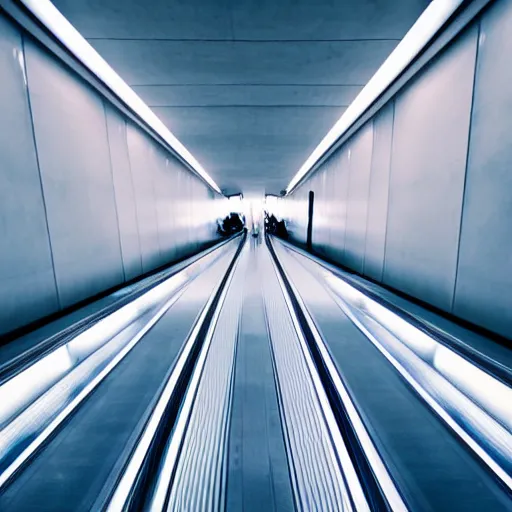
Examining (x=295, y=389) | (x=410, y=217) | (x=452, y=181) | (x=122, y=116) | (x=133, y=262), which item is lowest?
(x=295, y=389)

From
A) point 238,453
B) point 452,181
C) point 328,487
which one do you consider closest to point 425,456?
point 328,487

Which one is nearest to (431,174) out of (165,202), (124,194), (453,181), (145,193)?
(453,181)

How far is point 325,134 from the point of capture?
614 cm

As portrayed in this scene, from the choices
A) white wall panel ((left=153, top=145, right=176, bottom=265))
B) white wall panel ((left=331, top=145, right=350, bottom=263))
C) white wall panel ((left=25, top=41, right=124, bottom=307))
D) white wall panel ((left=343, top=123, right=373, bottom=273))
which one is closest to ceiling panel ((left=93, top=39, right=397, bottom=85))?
white wall panel ((left=25, top=41, right=124, bottom=307))

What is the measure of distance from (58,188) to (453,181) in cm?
473

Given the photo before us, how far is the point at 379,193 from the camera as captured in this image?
182 inches

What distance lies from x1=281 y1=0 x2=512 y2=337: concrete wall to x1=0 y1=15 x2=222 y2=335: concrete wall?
15.4 feet

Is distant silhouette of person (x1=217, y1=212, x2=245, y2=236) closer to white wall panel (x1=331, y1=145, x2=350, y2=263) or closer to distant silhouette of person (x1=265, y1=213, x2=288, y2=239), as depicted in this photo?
distant silhouette of person (x1=265, y1=213, x2=288, y2=239)

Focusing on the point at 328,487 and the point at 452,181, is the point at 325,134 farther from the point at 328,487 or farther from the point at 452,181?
the point at 328,487

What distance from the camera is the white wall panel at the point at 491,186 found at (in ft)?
7.18

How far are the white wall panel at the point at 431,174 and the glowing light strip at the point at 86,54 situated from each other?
4323 millimetres

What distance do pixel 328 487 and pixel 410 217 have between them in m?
3.61

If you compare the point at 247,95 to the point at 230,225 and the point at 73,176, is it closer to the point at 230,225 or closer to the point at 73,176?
the point at 73,176

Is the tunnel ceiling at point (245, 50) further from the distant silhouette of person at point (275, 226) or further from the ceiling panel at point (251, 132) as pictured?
the distant silhouette of person at point (275, 226)
